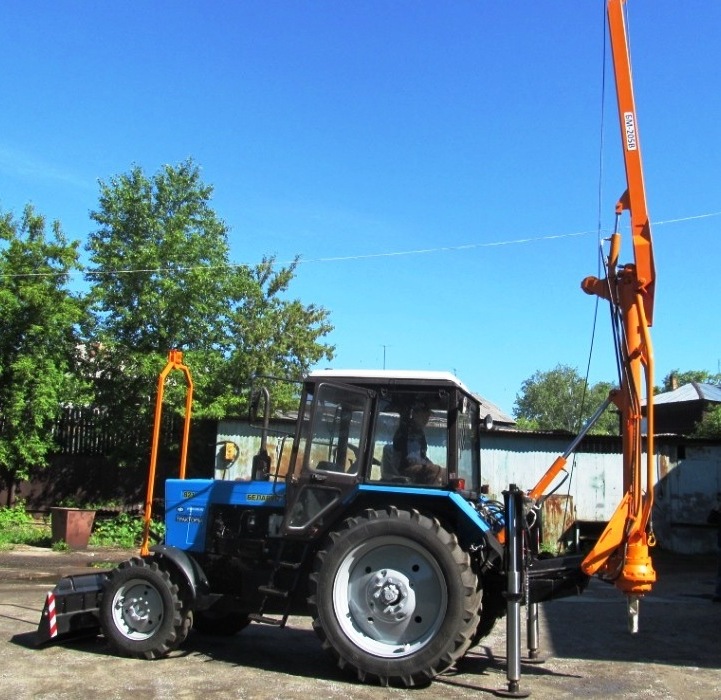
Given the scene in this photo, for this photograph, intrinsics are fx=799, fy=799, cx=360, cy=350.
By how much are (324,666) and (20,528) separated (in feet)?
42.0

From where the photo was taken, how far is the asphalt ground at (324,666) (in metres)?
6.05

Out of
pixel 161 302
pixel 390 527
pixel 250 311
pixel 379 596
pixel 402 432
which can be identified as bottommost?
pixel 379 596

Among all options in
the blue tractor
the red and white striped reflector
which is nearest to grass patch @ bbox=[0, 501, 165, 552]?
the red and white striped reflector

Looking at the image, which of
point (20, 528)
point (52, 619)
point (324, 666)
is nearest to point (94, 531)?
point (20, 528)

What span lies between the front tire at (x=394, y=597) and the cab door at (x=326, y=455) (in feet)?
1.05

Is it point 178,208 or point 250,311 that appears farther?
point 250,311

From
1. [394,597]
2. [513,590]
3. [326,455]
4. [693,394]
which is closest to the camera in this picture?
[513,590]

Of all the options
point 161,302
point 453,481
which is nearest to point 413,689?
point 453,481

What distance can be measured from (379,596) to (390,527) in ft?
1.90

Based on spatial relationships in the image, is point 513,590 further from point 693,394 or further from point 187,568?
point 693,394

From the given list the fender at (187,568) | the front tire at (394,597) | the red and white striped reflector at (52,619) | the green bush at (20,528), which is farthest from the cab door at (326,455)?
the green bush at (20,528)

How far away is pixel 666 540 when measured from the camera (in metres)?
17.9

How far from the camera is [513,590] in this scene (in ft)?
19.9

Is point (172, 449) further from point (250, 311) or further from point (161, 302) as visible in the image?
point (250, 311)
